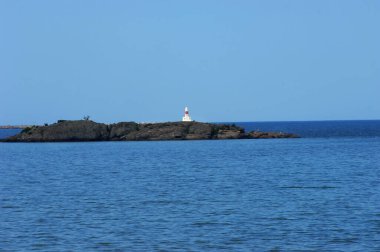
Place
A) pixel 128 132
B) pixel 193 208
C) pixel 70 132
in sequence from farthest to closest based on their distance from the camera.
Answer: pixel 128 132 → pixel 70 132 → pixel 193 208

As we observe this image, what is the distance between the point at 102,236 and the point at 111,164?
42.9 meters

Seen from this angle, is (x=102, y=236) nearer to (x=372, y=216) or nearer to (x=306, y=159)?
(x=372, y=216)

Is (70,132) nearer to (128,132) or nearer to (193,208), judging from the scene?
(128,132)

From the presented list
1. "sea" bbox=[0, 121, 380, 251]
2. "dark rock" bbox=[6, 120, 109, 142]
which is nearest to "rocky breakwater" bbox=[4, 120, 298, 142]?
"dark rock" bbox=[6, 120, 109, 142]

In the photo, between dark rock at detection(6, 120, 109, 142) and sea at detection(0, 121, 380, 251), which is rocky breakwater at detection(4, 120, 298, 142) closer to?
dark rock at detection(6, 120, 109, 142)

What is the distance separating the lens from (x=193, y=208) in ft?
114

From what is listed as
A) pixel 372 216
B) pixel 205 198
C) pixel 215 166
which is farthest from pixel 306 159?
pixel 372 216

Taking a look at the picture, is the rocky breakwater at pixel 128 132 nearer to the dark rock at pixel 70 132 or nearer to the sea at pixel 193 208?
the dark rock at pixel 70 132

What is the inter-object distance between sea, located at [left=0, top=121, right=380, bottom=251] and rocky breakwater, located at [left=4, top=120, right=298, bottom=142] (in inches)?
2383

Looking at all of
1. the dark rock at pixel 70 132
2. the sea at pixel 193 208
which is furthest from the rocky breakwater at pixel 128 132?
the sea at pixel 193 208

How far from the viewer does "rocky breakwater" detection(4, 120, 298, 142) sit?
4921 inches

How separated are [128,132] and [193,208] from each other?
9276 cm

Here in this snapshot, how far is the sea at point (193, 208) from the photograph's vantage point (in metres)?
26.2

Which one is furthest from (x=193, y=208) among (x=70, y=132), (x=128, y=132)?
(x=70, y=132)
